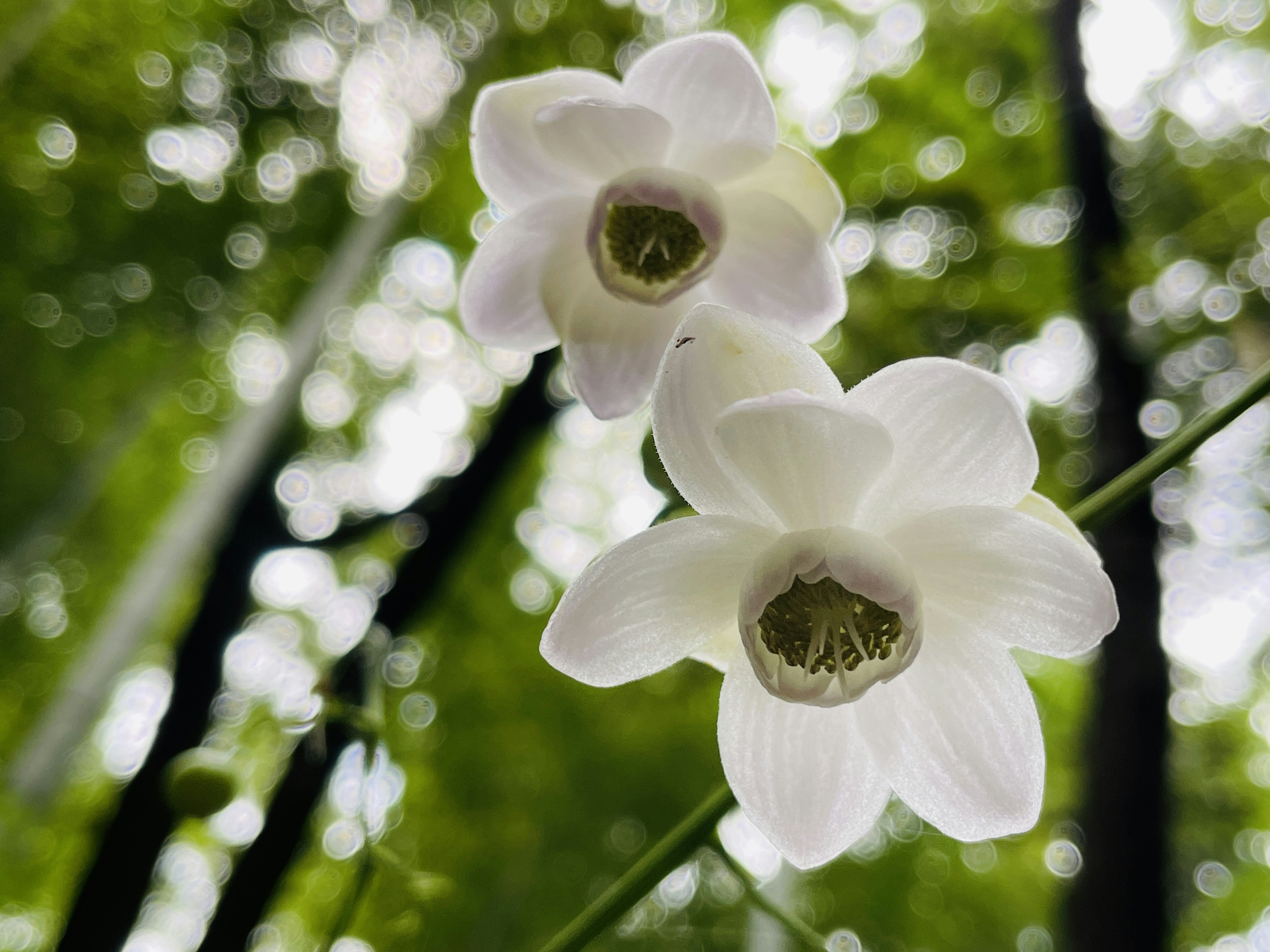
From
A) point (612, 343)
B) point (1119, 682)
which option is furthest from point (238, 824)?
point (1119, 682)

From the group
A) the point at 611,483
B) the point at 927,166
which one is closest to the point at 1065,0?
the point at 927,166

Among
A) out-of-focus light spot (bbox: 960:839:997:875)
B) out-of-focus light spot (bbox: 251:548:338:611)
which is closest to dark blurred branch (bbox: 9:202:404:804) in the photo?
out-of-focus light spot (bbox: 251:548:338:611)

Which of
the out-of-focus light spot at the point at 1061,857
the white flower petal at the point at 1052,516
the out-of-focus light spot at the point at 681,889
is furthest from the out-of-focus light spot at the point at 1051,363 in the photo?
the white flower petal at the point at 1052,516

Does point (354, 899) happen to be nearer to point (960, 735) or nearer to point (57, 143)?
point (960, 735)

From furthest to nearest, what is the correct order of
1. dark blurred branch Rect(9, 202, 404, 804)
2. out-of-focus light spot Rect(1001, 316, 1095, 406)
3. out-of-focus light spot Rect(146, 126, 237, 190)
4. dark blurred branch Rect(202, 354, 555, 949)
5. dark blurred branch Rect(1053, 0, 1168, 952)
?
1. out-of-focus light spot Rect(146, 126, 237, 190)
2. out-of-focus light spot Rect(1001, 316, 1095, 406)
3. dark blurred branch Rect(9, 202, 404, 804)
4. dark blurred branch Rect(1053, 0, 1168, 952)
5. dark blurred branch Rect(202, 354, 555, 949)

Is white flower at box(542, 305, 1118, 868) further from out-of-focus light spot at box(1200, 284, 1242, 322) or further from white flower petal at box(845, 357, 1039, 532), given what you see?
out-of-focus light spot at box(1200, 284, 1242, 322)
